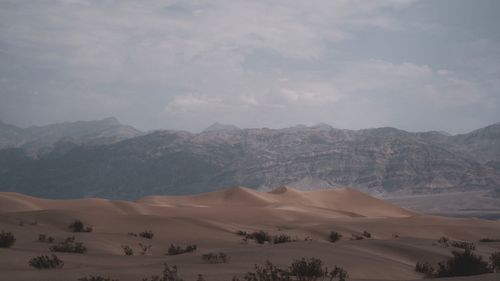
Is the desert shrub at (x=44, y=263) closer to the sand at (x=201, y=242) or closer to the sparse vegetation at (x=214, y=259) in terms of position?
the sand at (x=201, y=242)

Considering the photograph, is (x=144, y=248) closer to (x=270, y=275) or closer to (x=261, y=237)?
(x=261, y=237)

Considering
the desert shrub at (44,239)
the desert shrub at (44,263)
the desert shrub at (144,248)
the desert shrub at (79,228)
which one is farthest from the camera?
the desert shrub at (79,228)

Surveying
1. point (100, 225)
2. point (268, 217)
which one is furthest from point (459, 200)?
point (100, 225)

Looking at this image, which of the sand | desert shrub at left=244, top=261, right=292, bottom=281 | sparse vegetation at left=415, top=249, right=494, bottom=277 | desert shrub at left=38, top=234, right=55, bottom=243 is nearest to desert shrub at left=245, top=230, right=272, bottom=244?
the sand

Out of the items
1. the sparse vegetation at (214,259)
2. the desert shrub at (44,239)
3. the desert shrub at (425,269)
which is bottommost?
the desert shrub at (425,269)

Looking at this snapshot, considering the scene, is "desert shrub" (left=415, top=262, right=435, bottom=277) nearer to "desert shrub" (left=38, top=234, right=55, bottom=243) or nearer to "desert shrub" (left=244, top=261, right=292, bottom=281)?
"desert shrub" (left=244, top=261, right=292, bottom=281)

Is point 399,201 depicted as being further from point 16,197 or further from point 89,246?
point 89,246

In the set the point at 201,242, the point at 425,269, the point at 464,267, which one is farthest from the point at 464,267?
the point at 201,242

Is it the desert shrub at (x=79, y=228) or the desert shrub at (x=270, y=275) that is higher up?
the desert shrub at (x=270, y=275)

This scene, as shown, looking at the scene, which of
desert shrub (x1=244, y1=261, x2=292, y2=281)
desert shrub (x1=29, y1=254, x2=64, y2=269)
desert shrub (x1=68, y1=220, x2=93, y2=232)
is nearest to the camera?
desert shrub (x1=244, y1=261, x2=292, y2=281)

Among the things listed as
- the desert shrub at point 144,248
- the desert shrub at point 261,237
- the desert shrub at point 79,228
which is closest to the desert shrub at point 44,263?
the desert shrub at point 144,248

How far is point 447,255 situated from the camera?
16.0m

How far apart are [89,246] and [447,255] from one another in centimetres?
1037

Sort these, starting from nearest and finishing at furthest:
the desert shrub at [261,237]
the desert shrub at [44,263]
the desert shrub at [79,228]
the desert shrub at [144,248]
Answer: the desert shrub at [44,263] → the desert shrub at [144,248] → the desert shrub at [261,237] → the desert shrub at [79,228]
